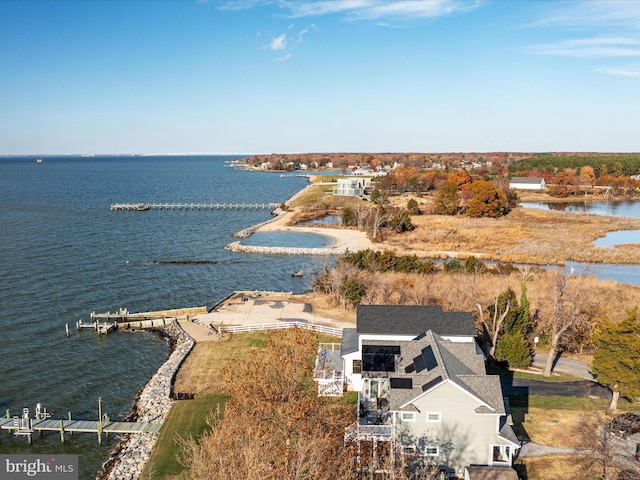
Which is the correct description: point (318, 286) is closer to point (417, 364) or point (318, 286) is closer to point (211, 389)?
point (211, 389)

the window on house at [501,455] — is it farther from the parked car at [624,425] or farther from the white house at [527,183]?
the white house at [527,183]

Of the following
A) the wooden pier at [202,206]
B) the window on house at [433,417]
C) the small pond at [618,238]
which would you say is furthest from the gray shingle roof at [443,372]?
the wooden pier at [202,206]

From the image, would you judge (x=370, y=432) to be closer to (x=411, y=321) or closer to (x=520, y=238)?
(x=411, y=321)

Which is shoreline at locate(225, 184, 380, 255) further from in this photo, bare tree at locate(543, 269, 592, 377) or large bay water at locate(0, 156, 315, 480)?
bare tree at locate(543, 269, 592, 377)

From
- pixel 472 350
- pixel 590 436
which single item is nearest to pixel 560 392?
pixel 590 436

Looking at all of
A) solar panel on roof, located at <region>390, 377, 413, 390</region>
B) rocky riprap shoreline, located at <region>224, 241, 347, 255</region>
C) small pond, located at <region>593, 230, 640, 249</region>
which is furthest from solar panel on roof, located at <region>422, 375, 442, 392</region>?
small pond, located at <region>593, 230, 640, 249</region>

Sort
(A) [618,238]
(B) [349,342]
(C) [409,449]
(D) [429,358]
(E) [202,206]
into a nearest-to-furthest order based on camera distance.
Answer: (C) [409,449]
(D) [429,358]
(B) [349,342]
(A) [618,238]
(E) [202,206]

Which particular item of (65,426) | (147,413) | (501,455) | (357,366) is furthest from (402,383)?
(65,426)
